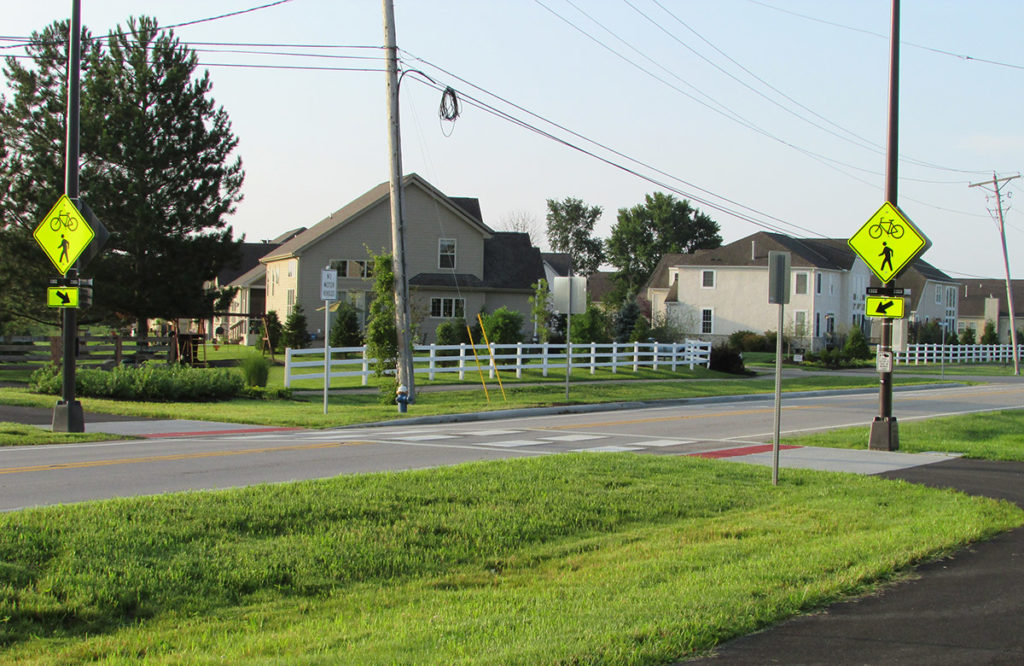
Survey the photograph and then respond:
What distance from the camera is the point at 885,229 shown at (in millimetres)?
16438

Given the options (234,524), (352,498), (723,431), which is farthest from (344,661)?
(723,431)

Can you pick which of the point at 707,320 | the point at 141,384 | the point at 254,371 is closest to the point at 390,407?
the point at 254,371

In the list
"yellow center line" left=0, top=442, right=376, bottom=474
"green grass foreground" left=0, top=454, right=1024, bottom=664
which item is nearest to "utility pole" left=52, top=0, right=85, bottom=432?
"yellow center line" left=0, top=442, right=376, bottom=474

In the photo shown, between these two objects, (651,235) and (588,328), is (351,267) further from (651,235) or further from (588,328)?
(651,235)

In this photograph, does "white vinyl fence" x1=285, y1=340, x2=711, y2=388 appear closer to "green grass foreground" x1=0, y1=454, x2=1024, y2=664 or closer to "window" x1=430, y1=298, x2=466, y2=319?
"window" x1=430, y1=298, x2=466, y2=319

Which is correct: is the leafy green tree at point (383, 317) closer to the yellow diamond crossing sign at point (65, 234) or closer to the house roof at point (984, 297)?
the yellow diamond crossing sign at point (65, 234)

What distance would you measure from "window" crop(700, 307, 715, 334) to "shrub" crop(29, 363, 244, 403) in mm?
50781

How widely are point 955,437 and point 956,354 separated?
178ft

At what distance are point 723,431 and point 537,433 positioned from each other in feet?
13.5

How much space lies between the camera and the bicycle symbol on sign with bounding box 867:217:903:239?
16344 mm

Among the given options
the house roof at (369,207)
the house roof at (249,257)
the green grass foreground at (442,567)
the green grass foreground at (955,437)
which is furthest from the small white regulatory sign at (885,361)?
the house roof at (249,257)

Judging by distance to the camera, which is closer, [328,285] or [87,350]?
[328,285]

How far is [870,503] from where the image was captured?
429 inches

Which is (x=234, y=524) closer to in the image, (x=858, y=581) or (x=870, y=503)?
(x=858, y=581)
